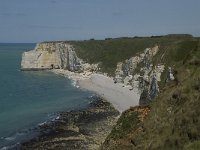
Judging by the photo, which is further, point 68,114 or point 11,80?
point 11,80

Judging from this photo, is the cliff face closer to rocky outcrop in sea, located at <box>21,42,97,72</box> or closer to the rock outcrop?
rocky outcrop in sea, located at <box>21,42,97,72</box>

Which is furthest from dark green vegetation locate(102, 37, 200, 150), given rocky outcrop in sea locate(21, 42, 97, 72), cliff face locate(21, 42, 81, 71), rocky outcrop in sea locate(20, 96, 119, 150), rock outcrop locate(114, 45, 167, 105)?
cliff face locate(21, 42, 81, 71)

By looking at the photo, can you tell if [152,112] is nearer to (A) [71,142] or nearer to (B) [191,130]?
(B) [191,130]

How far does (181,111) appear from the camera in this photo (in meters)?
22.0

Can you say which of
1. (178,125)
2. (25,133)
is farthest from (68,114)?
(178,125)

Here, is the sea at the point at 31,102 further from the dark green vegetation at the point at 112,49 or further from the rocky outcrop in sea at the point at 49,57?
the rocky outcrop in sea at the point at 49,57

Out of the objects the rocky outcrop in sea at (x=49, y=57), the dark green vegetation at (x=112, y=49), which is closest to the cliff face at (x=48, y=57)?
the rocky outcrop in sea at (x=49, y=57)

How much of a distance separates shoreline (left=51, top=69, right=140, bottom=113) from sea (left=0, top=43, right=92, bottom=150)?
8.92 feet

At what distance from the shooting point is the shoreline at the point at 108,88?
6812 cm

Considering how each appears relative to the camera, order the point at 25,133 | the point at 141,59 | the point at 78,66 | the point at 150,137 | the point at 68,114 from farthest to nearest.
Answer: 1. the point at 78,66
2. the point at 141,59
3. the point at 68,114
4. the point at 25,133
5. the point at 150,137

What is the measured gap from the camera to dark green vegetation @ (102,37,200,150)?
19.9 m

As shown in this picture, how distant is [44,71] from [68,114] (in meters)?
70.3

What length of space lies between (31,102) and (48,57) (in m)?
64.1

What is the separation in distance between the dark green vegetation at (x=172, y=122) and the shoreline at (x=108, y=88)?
113 ft
